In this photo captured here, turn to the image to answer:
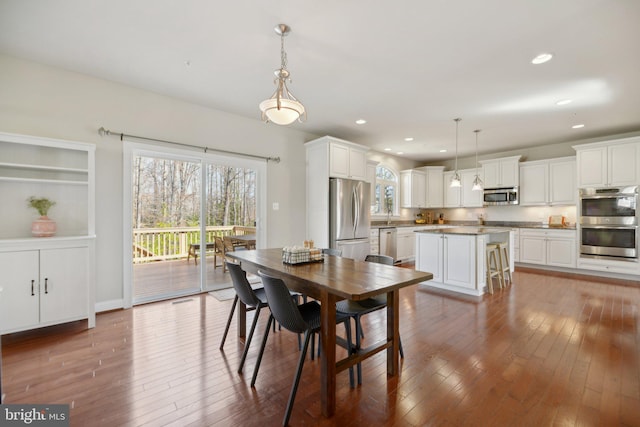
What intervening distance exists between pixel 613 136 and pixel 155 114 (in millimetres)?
8019

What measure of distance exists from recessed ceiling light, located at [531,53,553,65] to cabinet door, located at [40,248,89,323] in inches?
195

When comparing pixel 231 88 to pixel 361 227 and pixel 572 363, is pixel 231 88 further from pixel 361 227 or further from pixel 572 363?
pixel 572 363

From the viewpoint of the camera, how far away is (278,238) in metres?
4.89

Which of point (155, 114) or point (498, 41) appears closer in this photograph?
point (498, 41)

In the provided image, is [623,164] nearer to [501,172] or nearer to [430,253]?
[501,172]

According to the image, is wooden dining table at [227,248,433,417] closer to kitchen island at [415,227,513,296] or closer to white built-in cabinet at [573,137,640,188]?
kitchen island at [415,227,513,296]

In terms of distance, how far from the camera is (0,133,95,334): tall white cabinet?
2572mm

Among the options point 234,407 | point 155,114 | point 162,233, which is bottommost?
point 234,407

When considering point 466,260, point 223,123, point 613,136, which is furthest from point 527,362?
point 613,136

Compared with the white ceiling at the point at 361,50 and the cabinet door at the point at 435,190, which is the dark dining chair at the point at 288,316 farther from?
the cabinet door at the point at 435,190

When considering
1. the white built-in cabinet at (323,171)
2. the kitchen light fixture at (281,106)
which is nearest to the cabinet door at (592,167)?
the white built-in cabinet at (323,171)

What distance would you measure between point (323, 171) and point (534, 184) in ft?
16.0

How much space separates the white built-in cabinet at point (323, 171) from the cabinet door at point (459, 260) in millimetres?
1942

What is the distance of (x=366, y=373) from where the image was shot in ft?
6.99
